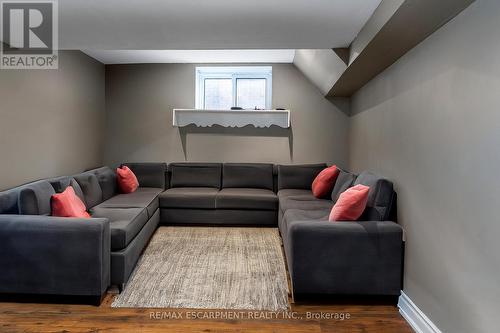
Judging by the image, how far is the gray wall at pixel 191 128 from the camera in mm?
5093

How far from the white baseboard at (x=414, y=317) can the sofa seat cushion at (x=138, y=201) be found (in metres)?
2.62

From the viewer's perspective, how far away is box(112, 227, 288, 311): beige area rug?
245 cm

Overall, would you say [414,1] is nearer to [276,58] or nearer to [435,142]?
[435,142]

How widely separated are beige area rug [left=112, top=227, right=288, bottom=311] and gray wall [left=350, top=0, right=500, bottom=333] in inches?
42.5

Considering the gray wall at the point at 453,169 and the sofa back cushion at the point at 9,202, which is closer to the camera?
the gray wall at the point at 453,169

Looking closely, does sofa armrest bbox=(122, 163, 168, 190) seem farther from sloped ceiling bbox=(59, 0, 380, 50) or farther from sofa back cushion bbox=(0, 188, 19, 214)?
sofa back cushion bbox=(0, 188, 19, 214)

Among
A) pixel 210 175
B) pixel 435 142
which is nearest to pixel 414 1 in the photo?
pixel 435 142

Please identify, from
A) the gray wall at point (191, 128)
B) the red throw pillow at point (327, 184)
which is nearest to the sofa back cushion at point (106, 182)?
the gray wall at point (191, 128)

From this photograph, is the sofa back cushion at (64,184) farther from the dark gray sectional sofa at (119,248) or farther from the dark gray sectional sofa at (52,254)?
the dark gray sectional sofa at (52,254)

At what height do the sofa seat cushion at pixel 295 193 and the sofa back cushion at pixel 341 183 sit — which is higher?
the sofa back cushion at pixel 341 183

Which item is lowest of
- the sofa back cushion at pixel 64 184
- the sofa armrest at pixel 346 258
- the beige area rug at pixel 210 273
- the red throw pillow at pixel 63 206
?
the beige area rug at pixel 210 273

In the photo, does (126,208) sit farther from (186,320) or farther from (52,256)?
(186,320)

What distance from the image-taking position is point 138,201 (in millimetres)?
3836

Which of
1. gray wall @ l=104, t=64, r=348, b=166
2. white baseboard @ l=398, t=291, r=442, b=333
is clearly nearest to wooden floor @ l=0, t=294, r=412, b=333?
white baseboard @ l=398, t=291, r=442, b=333
